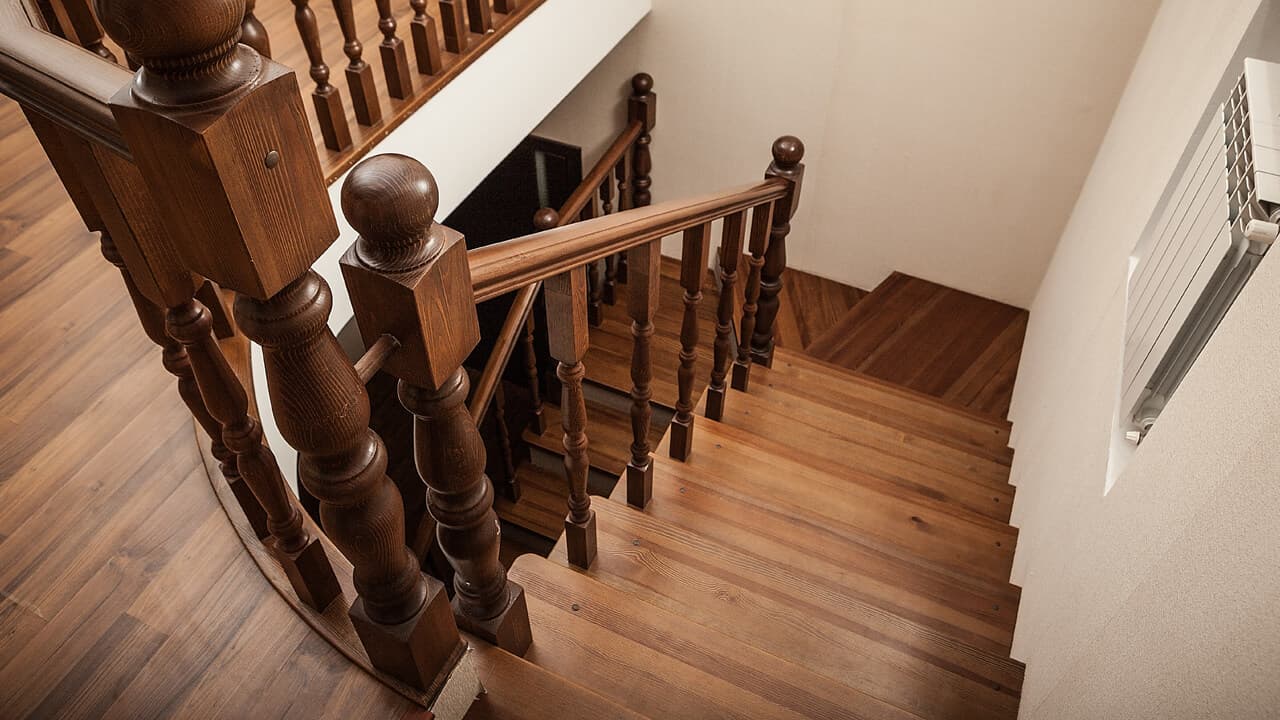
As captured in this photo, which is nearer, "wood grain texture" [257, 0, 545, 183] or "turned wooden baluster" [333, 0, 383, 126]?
"turned wooden baluster" [333, 0, 383, 126]

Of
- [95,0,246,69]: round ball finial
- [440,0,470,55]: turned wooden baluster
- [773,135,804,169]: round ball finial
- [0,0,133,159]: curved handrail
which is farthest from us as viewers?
[440,0,470,55]: turned wooden baluster

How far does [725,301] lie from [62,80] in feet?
5.15

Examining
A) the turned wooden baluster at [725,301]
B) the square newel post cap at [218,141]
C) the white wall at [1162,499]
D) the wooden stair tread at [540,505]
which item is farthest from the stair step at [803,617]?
the wooden stair tread at [540,505]

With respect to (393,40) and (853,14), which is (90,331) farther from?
(853,14)

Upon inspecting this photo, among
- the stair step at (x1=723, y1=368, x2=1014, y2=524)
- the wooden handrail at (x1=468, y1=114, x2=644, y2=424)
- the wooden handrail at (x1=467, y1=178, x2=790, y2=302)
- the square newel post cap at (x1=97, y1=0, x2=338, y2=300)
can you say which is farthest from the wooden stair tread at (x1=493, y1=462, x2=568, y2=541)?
the square newel post cap at (x1=97, y1=0, x2=338, y2=300)

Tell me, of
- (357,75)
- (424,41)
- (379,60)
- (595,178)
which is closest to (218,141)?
(357,75)

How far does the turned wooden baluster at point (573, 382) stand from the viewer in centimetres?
127

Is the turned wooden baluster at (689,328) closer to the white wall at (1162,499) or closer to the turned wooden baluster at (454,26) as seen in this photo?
the white wall at (1162,499)

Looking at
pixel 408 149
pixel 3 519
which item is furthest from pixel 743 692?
pixel 408 149

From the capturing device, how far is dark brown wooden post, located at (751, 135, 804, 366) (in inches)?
81.3

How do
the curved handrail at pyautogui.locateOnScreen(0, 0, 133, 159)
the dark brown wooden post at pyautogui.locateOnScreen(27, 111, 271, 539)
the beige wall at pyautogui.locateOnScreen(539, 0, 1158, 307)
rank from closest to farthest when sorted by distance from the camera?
the curved handrail at pyautogui.locateOnScreen(0, 0, 133, 159) < the dark brown wooden post at pyautogui.locateOnScreen(27, 111, 271, 539) < the beige wall at pyautogui.locateOnScreen(539, 0, 1158, 307)

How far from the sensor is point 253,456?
3.87 feet

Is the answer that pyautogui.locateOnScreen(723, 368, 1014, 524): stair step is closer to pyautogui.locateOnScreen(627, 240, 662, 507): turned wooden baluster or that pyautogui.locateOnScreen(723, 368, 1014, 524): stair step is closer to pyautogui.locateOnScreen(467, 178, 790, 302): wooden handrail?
pyautogui.locateOnScreen(627, 240, 662, 507): turned wooden baluster

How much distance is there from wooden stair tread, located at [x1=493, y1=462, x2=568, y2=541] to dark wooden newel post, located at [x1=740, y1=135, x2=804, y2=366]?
1422 mm
